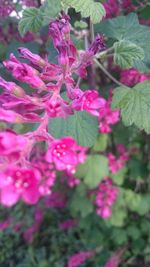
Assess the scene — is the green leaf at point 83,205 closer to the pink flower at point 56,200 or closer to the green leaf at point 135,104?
the pink flower at point 56,200

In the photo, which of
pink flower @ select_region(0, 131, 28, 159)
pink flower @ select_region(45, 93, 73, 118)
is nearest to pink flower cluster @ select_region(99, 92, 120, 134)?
pink flower @ select_region(45, 93, 73, 118)

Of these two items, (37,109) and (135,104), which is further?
(135,104)

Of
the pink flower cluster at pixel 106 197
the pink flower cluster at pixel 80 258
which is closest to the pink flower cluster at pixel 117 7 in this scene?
the pink flower cluster at pixel 106 197

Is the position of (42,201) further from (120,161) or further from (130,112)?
(130,112)

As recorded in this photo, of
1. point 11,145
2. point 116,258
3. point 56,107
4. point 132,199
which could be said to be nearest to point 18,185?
point 11,145

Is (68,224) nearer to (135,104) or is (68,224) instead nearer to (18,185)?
(135,104)
